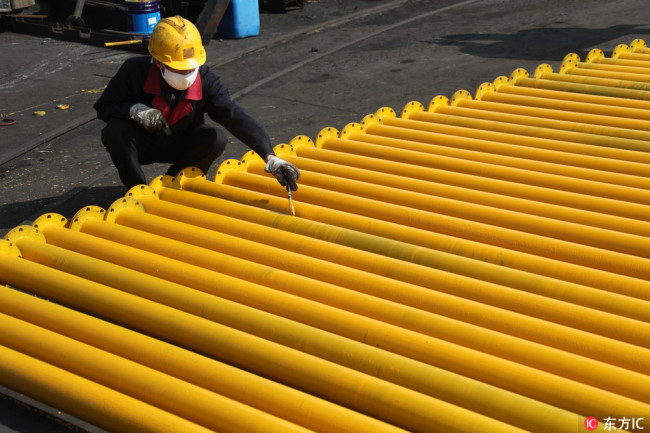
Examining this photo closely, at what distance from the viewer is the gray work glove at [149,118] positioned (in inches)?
196

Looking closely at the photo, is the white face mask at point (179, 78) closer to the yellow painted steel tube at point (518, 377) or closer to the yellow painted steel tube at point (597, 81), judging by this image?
the yellow painted steel tube at point (518, 377)

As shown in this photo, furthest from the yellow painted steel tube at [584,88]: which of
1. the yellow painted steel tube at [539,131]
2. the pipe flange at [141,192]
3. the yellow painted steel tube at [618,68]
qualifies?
the pipe flange at [141,192]

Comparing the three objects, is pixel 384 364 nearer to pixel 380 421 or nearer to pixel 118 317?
pixel 380 421

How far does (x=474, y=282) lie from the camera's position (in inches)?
137

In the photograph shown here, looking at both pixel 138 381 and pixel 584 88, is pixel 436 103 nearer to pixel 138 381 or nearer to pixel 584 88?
pixel 584 88

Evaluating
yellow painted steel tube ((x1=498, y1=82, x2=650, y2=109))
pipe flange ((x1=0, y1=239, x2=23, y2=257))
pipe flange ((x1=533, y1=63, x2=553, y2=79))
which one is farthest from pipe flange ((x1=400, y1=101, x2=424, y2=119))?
pipe flange ((x1=0, y1=239, x2=23, y2=257))

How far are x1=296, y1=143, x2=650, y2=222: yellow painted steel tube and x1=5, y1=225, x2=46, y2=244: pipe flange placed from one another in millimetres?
1936

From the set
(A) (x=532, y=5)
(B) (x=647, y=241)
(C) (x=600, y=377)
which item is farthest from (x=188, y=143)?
(A) (x=532, y=5)

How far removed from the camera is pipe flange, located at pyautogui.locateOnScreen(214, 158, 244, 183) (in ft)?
16.1

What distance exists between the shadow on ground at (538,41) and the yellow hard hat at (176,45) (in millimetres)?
7018

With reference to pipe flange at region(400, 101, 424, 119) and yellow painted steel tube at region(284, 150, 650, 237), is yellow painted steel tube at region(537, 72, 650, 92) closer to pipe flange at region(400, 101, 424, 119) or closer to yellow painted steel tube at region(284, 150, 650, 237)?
pipe flange at region(400, 101, 424, 119)

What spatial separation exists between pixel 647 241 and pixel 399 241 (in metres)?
1.24

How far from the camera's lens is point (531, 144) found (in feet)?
17.4

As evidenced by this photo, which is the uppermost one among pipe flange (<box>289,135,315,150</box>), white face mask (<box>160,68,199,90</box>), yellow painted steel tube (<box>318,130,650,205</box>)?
white face mask (<box>160,68,199,90</box>)
